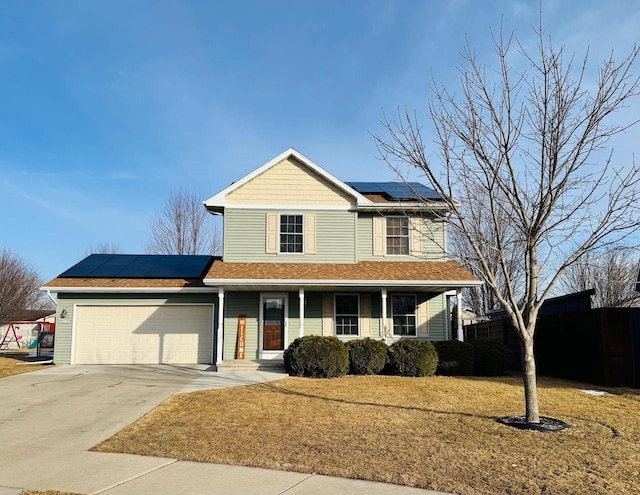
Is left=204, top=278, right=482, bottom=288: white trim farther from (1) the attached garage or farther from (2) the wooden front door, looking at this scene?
(1) the attached garage

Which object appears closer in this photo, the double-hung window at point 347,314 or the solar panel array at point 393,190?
the double-hung window at point 347,314

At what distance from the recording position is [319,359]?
44.6 feet

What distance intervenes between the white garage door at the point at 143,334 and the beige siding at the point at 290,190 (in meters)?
4.19

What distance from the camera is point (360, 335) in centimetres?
1688

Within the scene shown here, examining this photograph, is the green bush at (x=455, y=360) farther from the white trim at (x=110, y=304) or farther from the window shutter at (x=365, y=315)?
the white trim at (x=110, y=304)

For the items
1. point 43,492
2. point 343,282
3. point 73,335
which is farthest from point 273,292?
point 43,492

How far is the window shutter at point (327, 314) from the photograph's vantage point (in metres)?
16.8

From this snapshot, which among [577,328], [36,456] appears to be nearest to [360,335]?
[577,328]

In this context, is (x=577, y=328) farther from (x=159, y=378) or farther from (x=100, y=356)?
(x=100, y=356)

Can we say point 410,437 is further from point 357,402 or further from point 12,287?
point 12,287

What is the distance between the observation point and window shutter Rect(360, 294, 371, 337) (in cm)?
1691

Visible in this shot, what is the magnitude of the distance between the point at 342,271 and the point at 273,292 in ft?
8.09

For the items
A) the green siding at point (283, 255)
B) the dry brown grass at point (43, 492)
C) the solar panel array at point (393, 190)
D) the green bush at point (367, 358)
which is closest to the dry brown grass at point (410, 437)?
the dry brown grass at point (43, 492)

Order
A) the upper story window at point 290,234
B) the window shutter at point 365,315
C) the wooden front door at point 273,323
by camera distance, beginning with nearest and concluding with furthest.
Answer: the wooden front door at point 273,323 < the window shutter at point 365,315 < the upper story window at point 290,234
